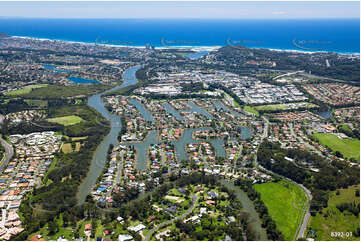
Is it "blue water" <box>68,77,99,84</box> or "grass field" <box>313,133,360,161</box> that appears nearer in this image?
"grass field" <box>313,133,360,161</box>

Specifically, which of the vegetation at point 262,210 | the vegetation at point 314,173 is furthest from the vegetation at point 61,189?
the vegetation at point 314,173

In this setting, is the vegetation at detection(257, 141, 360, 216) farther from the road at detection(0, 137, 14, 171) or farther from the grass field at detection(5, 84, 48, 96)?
the grass field at detection(5, 84, 48, 96)

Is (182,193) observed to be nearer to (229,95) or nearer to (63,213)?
(63,213)

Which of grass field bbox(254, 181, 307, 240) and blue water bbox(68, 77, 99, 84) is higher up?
blue water bbox(68, 77, 99, 84)

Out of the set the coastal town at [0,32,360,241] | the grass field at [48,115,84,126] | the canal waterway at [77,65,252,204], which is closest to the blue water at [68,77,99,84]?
the coastal town at [0,32,360,241]

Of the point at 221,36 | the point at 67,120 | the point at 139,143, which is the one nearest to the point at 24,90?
the point at 67,120

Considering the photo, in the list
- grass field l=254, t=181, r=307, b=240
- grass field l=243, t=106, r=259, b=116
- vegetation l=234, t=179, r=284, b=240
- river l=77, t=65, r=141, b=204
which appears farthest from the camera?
grass field l=243, t=106, r=259, b=116

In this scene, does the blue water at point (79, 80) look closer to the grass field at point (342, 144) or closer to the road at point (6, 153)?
the road at point (6, 153)

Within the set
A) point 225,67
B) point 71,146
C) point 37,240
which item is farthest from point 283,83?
point 37,240
